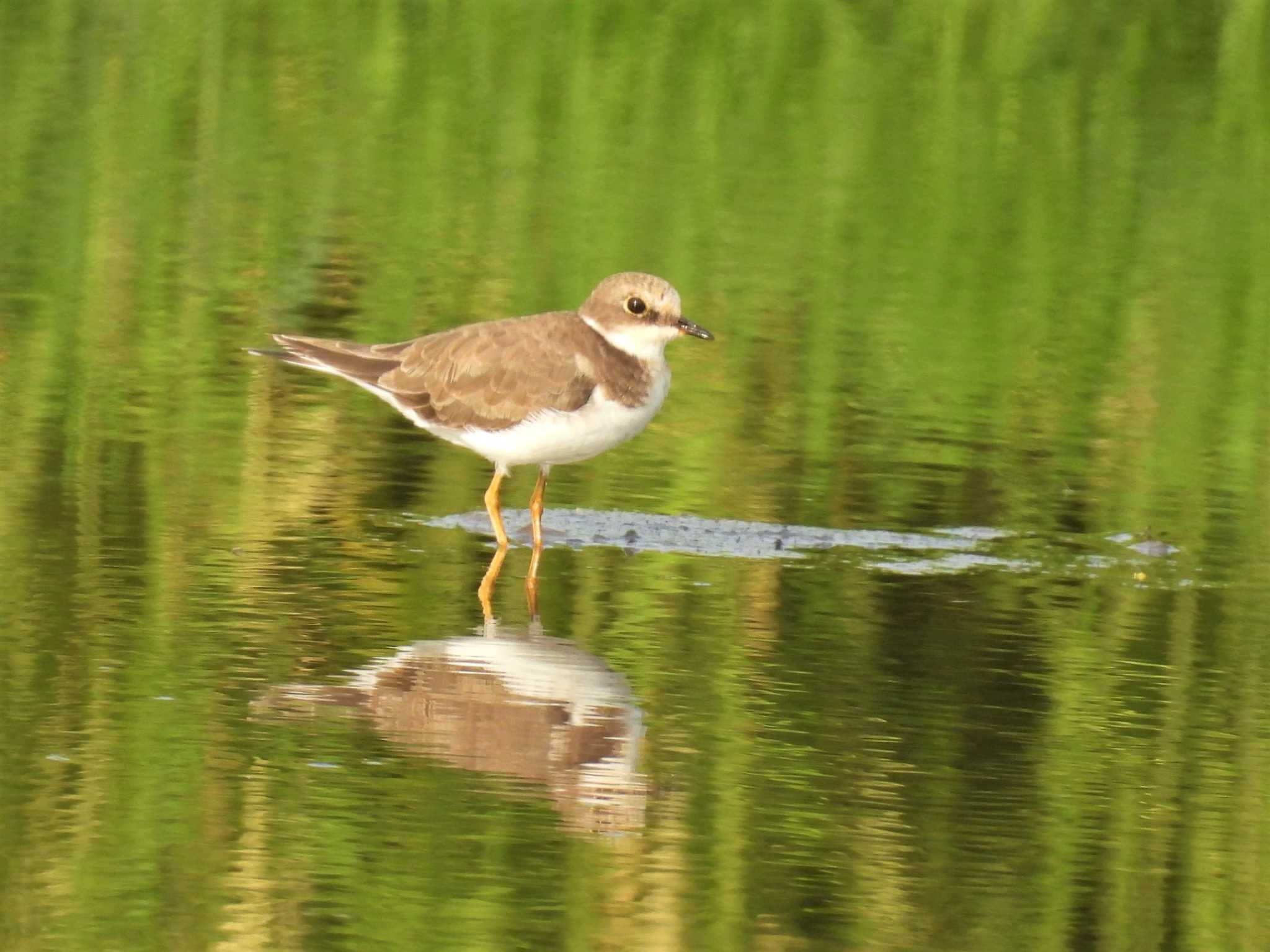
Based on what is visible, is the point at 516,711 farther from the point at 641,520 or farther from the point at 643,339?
the point at 643,339

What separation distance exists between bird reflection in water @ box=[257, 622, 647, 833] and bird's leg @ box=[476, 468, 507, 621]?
0.56 meters

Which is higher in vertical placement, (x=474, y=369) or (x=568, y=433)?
(x=474, y=369)

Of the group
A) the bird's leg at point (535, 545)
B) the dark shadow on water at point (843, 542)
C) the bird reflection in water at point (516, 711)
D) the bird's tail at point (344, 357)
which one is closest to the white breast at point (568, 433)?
the bird's leg at point (535, 545)

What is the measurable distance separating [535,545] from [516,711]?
6.95 ft

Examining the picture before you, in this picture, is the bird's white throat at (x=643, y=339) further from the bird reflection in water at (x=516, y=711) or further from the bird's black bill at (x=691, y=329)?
the bird reflection in water at (x=516, y=711)

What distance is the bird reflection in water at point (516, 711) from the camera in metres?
6.74

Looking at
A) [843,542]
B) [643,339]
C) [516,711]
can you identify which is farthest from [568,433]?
[516,711]

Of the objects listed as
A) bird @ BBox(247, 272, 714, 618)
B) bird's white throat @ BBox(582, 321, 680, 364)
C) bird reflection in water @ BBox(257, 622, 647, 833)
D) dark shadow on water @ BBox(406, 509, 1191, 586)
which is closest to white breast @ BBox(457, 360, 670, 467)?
bird @ BBox(247, 272, 714, 618)

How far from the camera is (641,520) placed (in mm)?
9906

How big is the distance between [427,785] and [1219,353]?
28.7ft

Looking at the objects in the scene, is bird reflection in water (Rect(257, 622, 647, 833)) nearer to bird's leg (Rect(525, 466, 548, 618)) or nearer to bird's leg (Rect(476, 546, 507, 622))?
bird's leg (Rect(476, 546, 507, 622))

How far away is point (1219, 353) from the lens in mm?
14250

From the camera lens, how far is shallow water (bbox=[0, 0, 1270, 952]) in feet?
20.4

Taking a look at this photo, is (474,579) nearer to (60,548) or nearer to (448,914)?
(60,548)
